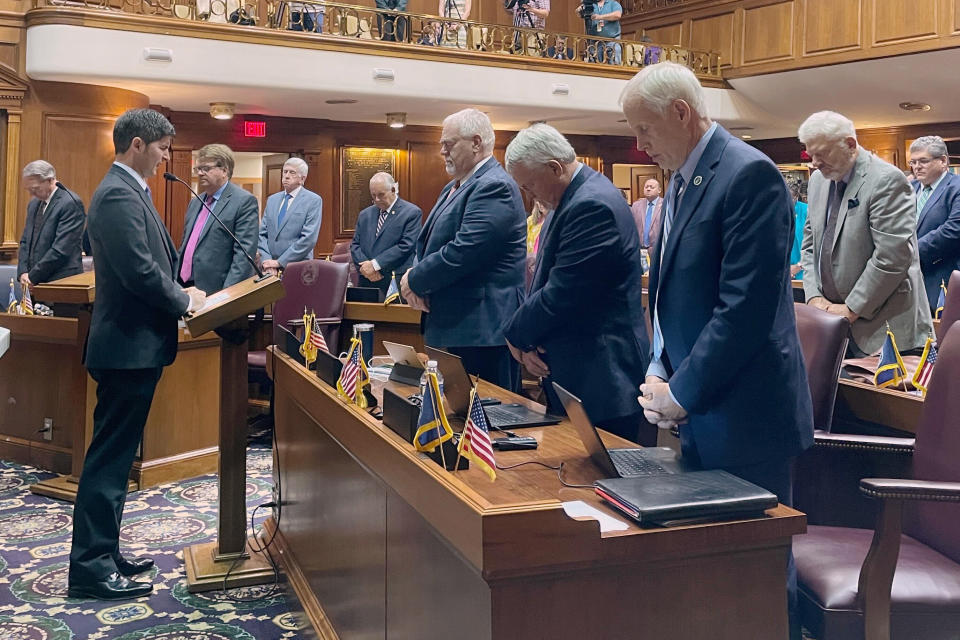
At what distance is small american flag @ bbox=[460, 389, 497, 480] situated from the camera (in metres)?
1.63

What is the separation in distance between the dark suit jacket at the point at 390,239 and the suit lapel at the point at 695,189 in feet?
15.3

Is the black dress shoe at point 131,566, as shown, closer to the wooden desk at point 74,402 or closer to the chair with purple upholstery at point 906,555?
the wooden desk at point 74,402

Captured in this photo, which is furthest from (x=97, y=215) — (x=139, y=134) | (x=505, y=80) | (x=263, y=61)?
(x=505, y=80)

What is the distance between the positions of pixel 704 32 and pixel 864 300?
9.86m

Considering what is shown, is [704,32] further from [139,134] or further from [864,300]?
[139,134]

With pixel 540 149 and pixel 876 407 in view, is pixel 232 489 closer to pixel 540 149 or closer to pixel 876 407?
pixel 540 149

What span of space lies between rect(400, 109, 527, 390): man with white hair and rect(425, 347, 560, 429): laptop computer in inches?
36.4

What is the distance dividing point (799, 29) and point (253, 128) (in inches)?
264

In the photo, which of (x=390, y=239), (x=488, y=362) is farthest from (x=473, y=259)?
(x=390, y=239)

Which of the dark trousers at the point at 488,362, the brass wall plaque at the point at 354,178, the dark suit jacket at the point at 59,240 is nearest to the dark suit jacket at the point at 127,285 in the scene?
the dark trousers at the point at 488,362

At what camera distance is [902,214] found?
3160 millimetres

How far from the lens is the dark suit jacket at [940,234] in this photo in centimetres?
491

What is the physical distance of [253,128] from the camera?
1062 centimetres

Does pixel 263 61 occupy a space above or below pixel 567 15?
below
